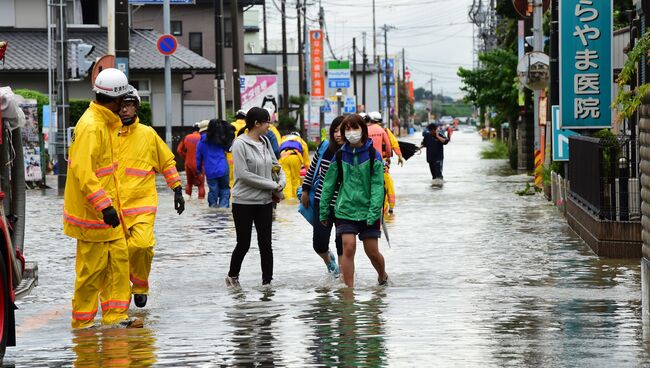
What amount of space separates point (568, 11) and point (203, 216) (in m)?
7.26

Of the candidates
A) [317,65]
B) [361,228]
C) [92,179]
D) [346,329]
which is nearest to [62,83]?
[361,228]

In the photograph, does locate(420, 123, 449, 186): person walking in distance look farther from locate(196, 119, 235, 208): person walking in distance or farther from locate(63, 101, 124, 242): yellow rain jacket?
locate(63, 101, 124, 242): yellow rain jacket

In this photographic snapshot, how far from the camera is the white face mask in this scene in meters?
12.4

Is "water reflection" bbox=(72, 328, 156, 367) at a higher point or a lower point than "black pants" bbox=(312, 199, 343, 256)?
lower

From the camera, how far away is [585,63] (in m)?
19.6

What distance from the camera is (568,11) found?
19359mm

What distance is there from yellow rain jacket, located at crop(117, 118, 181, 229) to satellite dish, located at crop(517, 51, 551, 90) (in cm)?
1641

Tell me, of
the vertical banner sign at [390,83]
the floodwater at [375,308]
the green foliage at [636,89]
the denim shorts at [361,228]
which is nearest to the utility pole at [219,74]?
the floodwater at [375,308]

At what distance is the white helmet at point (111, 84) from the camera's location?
10414 mm

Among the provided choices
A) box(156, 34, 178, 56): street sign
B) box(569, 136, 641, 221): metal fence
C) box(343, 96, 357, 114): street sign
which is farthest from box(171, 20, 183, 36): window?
box(569, 136, 641, 221): metal fence

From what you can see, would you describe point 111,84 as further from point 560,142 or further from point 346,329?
point 560,142

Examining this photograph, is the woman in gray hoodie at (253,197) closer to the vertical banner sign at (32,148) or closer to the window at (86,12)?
the vertical banner sign at (32,148)

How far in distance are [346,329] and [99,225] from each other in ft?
6.42

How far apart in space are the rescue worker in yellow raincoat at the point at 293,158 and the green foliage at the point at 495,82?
1345cm
